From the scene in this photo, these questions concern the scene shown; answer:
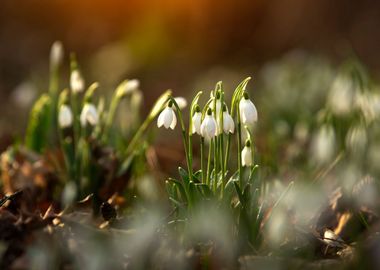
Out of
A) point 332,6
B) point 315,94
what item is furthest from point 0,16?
point 315,94

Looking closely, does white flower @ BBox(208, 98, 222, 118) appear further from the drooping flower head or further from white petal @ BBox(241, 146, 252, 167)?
white petal @ BBox(241, 146, 252, 167)

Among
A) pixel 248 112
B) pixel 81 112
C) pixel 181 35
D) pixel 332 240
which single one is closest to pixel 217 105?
pixel 248 112

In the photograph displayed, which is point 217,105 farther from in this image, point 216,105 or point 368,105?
point 368,105

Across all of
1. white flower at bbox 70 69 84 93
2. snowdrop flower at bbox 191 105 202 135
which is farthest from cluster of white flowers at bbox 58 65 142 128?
snowdrop flower at bbox 191 105 202 135

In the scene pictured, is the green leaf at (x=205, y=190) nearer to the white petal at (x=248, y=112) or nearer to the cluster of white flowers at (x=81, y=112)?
the white petal at (x=248, y=112)

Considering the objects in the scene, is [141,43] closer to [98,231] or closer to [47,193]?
[47,193]

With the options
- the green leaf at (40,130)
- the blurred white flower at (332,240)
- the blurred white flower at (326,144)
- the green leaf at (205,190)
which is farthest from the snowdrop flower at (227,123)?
the green leaf at (40,130)
